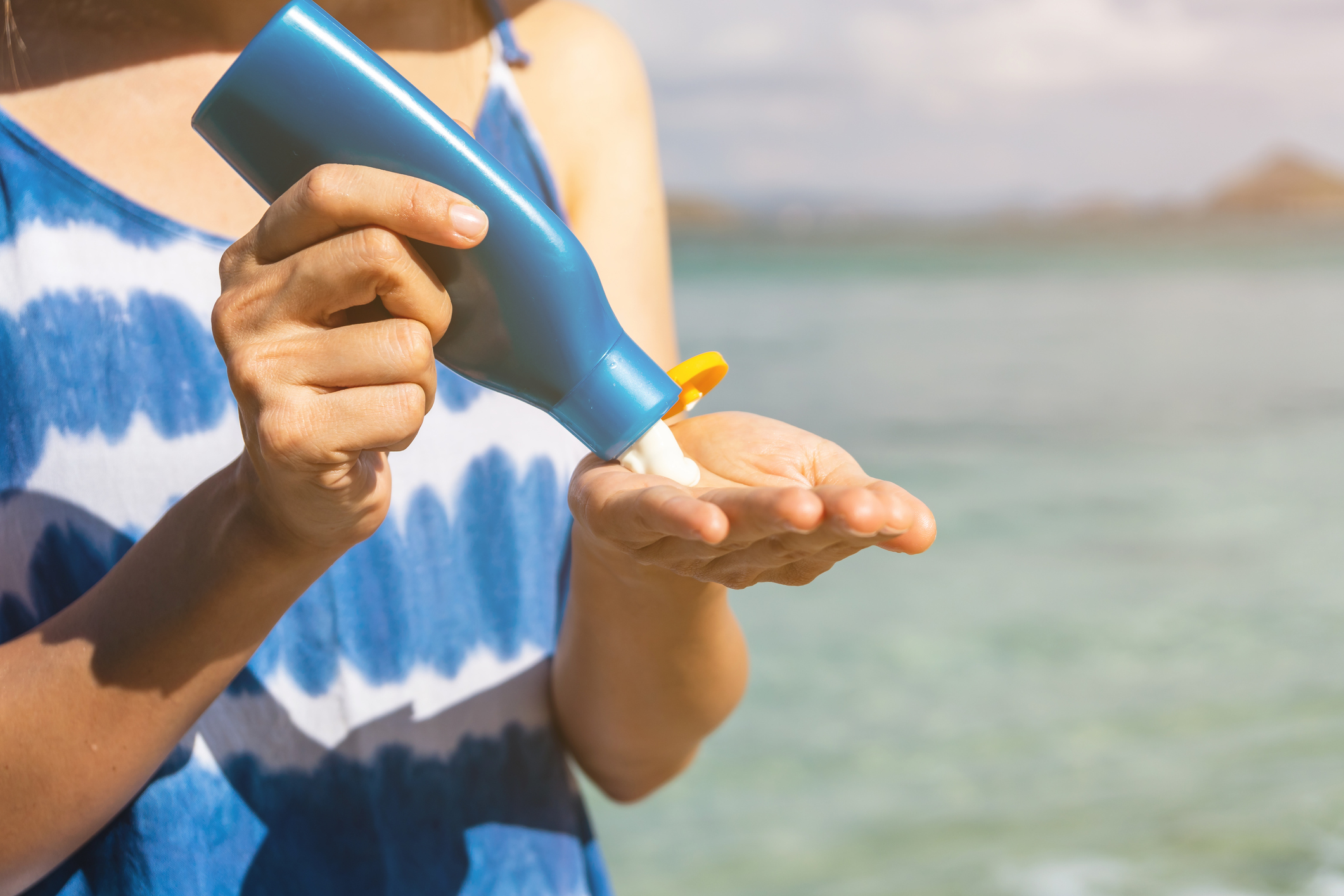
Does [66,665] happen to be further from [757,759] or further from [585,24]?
[757,759]

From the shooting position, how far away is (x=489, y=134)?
86 cm

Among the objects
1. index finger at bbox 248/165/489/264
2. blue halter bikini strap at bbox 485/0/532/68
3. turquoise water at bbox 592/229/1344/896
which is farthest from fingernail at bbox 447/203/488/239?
turquoise water at bbox 592/229/1344/896

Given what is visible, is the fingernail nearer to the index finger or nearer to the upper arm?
the index finger

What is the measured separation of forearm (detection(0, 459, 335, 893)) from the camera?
24.8 inches

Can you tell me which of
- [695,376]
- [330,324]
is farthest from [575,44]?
[330,324]

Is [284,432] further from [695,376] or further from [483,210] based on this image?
[695,376]

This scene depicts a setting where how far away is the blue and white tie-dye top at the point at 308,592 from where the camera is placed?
0.72 meters

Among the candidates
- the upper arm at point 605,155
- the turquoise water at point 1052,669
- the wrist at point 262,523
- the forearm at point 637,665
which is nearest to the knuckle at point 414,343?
the wrist at point 262,523

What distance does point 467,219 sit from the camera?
58 centimetres

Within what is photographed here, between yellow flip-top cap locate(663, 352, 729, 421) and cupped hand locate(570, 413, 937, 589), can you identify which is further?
yellow flip-top cap locate(663, 352, 729, 421)

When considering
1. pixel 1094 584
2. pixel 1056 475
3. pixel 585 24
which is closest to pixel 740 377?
pixel 1056 475

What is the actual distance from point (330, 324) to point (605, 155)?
0.41 meters

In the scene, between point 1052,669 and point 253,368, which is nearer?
point 253,368

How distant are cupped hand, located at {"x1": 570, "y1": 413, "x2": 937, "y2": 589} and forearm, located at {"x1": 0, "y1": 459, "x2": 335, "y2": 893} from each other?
184 mm
